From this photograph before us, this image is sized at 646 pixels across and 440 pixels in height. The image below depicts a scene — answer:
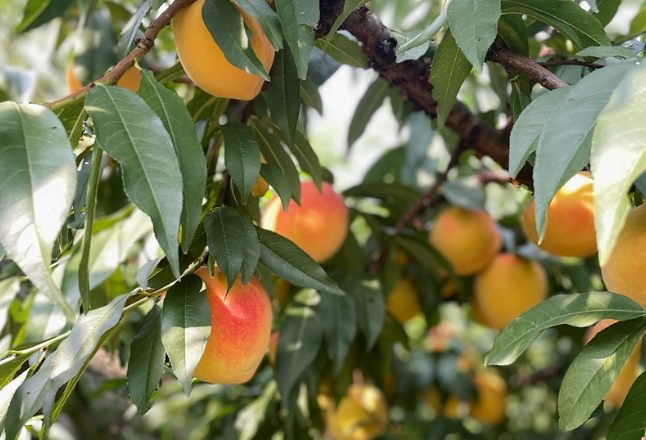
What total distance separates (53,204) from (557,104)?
1.03 ft

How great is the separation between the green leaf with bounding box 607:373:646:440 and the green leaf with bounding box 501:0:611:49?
0.28 metres

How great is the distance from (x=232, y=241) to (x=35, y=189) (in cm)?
18

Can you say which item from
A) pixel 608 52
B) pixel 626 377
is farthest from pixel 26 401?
pixel 626 377

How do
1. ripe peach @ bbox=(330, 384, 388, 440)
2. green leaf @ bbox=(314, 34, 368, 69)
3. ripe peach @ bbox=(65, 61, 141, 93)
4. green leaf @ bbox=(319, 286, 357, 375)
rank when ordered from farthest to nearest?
ripe peach @ bbox=(330, 384, 388, 440) < green leaf @ bbox=(319, 286, 357, 375) < ripe peach @ bbox=(65, 61, 141, 93) < green leaf @ bbox=(314, 34, 368, 69)

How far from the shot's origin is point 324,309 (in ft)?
3.16

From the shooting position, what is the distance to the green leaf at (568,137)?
A: 0.32m

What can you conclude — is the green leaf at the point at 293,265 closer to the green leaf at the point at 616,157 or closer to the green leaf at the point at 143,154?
the green leaf at the point at 143,154

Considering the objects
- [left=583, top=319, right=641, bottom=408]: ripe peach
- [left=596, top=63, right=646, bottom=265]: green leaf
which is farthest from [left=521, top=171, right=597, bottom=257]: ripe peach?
[left=596, top=63, right=646, bottom=265]: green leaf

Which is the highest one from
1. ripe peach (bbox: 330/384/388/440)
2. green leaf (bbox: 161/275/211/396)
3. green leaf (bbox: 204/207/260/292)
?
green leaf (bbox: 204/207/260/292)

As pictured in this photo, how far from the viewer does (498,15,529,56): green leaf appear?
0.53 metres

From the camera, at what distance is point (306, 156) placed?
715mm

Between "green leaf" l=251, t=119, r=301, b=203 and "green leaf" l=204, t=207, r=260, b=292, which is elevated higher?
"green leaf" l=204, t=207, r=260, b=292

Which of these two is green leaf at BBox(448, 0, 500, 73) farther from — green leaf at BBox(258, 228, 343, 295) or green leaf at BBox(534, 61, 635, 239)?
green leaf at BBox(258, 228, 343, 295)

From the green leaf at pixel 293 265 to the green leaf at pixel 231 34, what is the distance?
0.51 feet
